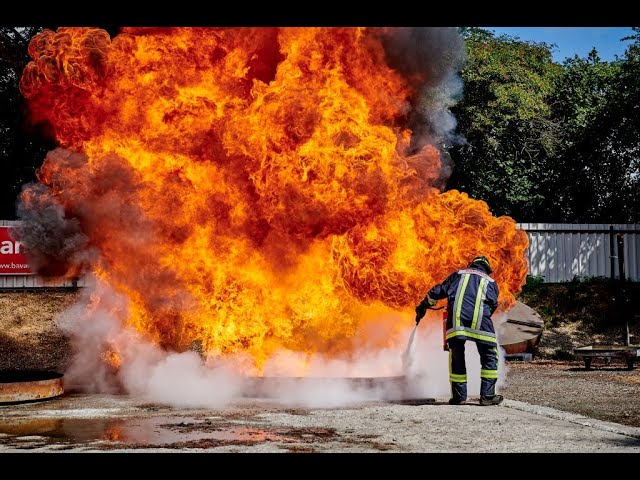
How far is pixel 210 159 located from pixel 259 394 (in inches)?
120

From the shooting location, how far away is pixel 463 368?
32.9 feet

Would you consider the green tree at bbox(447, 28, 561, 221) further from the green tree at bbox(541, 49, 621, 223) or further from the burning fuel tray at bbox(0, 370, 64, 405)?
the burning fuel tray at bbox(0, 370, 64, 405)

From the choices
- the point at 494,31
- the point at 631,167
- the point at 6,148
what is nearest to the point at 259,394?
the point at 6,148

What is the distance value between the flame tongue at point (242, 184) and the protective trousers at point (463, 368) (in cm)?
156

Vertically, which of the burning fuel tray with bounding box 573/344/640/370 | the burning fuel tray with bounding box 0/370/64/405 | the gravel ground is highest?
the burning fuel tray with bounding box 573/344/640/370

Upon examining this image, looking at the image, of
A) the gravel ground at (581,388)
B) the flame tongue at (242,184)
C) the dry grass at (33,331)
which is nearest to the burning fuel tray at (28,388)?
the flame tongue at (242,184)

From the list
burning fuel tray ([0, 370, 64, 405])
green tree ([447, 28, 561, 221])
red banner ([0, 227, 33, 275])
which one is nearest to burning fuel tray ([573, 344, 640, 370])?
burning fuel tray ([0, 370, 64, 405])

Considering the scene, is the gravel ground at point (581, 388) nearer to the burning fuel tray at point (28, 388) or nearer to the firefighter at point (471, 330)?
the firefighter at point (471, 330)

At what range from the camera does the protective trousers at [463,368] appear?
32.5 ft

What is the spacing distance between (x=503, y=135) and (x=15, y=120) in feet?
44.8

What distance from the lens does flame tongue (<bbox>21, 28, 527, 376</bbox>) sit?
11094mm

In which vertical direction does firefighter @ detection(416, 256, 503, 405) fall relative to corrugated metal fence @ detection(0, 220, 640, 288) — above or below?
below

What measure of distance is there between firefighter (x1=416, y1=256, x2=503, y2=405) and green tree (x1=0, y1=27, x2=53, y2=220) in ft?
37.8

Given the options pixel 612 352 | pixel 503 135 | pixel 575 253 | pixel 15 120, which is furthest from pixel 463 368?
pixel 503 135
